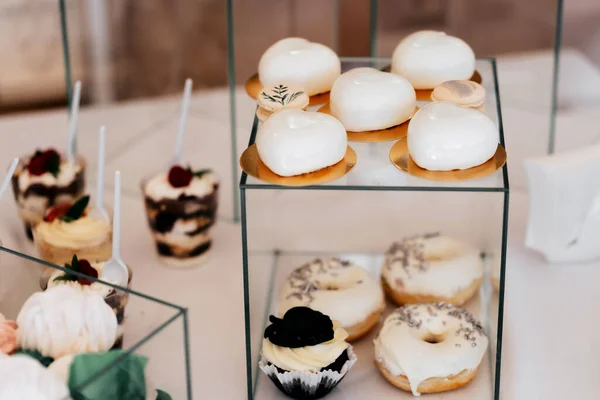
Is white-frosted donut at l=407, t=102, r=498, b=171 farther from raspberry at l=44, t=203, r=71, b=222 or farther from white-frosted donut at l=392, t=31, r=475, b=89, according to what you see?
raspberry at l=44, t=203, r=71, b=222

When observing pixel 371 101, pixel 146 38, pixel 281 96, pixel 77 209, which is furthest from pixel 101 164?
pixel 146 38

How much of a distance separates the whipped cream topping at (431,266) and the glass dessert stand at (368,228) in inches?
1.5

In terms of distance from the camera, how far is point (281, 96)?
1100mm

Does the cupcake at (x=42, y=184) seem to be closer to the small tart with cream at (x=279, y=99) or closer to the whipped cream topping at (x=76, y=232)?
the whipped cream topping at (x=76, y=232)

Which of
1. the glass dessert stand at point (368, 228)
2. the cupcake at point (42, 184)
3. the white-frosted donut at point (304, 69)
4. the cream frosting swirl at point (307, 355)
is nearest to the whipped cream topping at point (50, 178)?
the cupcake at point (42, 184)

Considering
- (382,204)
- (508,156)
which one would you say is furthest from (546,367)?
(382,204)

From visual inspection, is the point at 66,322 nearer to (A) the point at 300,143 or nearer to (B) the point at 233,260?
(A) the point at 300,143

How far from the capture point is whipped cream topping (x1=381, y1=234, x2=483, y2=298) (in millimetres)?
1287

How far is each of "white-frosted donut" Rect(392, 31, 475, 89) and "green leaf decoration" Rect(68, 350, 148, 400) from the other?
547mm

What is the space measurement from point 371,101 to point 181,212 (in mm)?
443

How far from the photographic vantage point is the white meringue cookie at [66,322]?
903mm

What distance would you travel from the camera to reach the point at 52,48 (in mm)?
2975

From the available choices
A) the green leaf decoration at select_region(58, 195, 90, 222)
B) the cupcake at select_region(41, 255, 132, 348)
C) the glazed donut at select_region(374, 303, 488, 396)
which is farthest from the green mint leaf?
the glazed donut at select_region(374, 303, 488, 396)

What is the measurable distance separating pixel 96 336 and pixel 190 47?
191 centimetres
